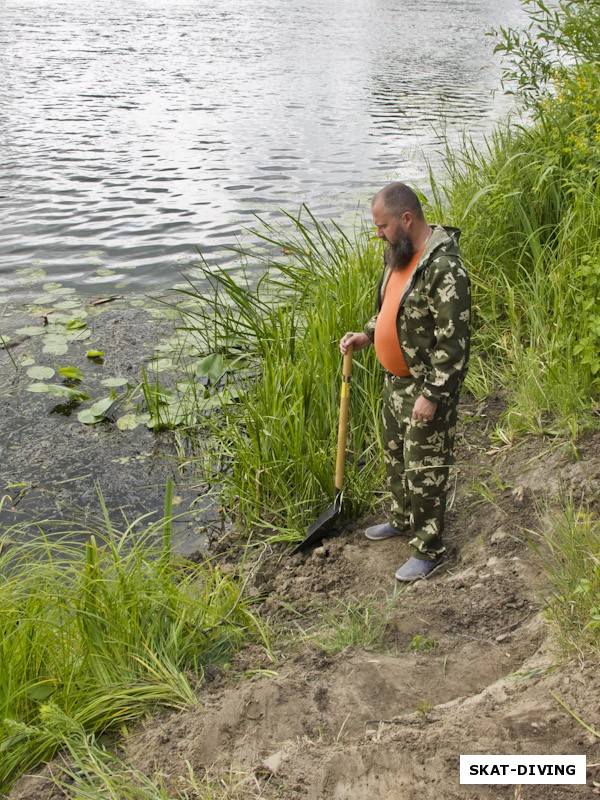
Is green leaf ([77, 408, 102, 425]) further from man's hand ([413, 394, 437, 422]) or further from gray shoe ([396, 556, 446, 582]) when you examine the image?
man's hand ([413, 394, 437, 422])

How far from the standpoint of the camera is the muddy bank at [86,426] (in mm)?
4949

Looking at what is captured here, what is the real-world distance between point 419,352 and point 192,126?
11923 mm

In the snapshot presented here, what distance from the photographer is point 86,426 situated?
577cm

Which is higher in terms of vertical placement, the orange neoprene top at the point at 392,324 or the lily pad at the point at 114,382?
the orange neoprene top at the point at 392,324

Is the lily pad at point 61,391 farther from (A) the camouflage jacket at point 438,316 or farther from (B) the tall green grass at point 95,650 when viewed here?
(A) the camouflage jacket at point 438,316

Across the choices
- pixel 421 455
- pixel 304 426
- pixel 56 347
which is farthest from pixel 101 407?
pixel 421 455

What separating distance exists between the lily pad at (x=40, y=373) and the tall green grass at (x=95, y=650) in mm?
2964

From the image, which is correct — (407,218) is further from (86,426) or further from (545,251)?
(86,426)

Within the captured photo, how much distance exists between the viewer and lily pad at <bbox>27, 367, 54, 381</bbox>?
6289mm

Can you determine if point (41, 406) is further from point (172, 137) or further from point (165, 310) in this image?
point (172, 137)

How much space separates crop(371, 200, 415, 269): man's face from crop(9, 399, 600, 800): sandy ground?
4.32 ft

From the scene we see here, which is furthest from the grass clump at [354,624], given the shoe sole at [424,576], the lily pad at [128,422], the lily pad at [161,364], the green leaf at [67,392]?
the lily pad at [161,364]

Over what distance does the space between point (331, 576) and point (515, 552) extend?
2.87ft

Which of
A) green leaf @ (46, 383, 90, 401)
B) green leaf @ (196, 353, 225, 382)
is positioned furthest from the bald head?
green leaf @ (46, 383, 90, 401)
